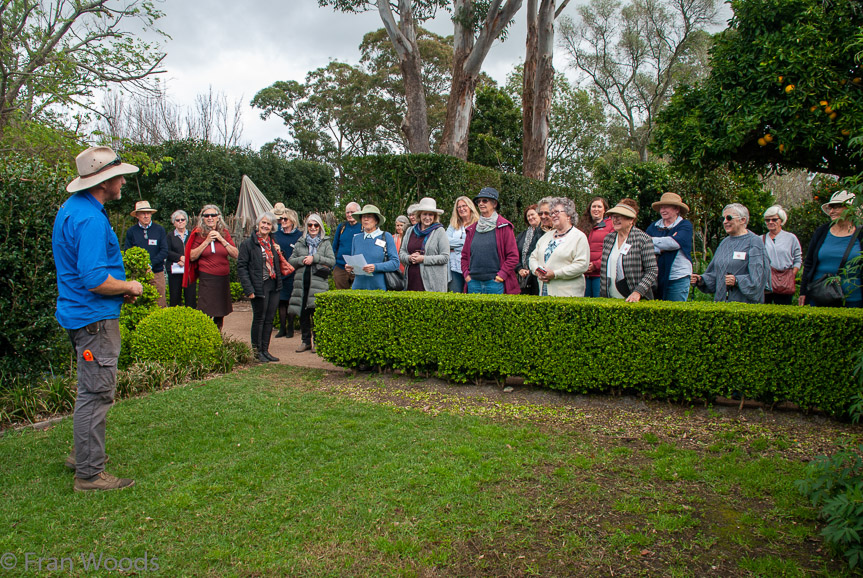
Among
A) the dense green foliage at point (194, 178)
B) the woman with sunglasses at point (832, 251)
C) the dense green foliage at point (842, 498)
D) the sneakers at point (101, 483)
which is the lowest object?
the sneakers at point (101, 483)

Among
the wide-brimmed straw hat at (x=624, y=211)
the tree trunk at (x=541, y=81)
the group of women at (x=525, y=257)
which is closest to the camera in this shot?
the wide-brimmed straw hat at (x=624, y=211)

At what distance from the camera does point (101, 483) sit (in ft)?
12.0

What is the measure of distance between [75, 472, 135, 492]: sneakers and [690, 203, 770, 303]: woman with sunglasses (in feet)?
19.5

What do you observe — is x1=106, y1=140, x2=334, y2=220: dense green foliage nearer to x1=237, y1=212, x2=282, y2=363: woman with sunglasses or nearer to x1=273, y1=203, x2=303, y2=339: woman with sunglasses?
x1=273, y1=203, x2=303, y2=339: woman with sunglasses

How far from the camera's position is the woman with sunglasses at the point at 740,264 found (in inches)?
235

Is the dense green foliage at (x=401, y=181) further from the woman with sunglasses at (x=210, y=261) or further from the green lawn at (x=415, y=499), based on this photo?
the green lawn at (x=415, y=499)

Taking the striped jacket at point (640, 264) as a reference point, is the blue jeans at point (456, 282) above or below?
below

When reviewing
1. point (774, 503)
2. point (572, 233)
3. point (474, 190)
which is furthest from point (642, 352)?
point (474, 190)

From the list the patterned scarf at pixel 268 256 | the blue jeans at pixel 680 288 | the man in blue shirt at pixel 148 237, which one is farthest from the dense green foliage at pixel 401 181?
the blue jeans at pixel 680 288

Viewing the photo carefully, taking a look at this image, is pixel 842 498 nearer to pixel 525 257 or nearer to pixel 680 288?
pixel 680 288

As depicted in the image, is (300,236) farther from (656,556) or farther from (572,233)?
(656,556)

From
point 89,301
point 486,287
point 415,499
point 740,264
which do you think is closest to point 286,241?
point 486,287

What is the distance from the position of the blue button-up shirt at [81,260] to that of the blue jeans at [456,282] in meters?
4.82

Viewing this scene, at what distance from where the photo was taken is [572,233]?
6.15 m
